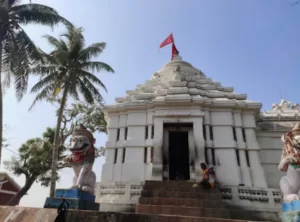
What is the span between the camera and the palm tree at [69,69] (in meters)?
13.8

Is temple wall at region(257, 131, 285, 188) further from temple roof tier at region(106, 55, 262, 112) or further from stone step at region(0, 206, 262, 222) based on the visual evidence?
stone step at region(0, 206, 262, 222)

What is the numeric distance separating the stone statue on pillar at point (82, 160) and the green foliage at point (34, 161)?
1213 cm

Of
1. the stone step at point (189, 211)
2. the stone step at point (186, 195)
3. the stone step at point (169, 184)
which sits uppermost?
the stone step at point (169, 184)

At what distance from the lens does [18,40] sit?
1180 centimetres

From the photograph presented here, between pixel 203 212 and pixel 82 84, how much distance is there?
11.1 meters

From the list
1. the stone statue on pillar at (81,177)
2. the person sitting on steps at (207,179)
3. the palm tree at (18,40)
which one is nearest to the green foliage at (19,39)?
the palm tree at (18,40)

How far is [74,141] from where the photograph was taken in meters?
7.25

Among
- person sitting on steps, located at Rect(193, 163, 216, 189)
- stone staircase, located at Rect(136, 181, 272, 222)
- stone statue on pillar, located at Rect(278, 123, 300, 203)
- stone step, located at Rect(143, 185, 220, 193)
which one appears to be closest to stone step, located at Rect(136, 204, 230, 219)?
stone staircase, located at Rect(136, 181, 272, 222)

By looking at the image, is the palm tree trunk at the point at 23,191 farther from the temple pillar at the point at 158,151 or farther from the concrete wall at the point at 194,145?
the temple pillar at the point at 158,151

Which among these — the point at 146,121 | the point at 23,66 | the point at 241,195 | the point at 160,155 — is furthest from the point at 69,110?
the point at 241,195

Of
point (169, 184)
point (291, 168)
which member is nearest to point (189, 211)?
point (169, 184)

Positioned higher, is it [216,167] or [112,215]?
[216,167]

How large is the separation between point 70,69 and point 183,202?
36.2 feet

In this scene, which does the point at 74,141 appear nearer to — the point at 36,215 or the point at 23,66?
the point at 36,215
